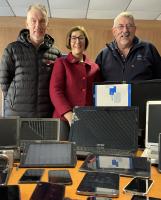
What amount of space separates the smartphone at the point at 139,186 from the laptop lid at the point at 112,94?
590mm

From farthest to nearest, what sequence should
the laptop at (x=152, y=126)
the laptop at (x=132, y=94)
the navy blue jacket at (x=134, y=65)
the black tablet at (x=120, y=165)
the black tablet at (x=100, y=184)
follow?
the navy blue jacket at (x=134, y=65) → the laptop at (x=132, y=94) → the laptop at (x=152, y=126) → the black tablet at (x=120, y=165) → the black tablet at (x=100, y=184)

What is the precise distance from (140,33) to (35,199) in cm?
514

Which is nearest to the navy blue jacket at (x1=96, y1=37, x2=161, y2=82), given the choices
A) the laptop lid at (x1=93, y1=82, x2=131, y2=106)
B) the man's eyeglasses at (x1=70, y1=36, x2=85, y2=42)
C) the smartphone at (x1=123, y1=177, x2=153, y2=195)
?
the man's eyeglasses at (x1=70, y1=36, x2=85, y2=42)

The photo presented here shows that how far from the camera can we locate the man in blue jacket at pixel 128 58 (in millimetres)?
2152

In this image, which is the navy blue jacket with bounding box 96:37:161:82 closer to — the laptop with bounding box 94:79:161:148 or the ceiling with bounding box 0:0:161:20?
the laptop with bounding box 94:79:161:148

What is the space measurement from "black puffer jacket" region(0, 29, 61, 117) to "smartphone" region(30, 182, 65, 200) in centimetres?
109

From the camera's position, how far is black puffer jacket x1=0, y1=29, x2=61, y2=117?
211 cm

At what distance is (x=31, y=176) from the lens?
4.05 ft

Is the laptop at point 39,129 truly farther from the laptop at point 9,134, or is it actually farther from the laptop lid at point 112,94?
the laptop lid at point 112,94

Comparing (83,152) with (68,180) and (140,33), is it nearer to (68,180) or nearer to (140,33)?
(68,180)

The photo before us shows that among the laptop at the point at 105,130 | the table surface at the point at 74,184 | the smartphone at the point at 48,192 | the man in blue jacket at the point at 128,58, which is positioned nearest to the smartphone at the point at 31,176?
the table surface at the point at 74,184

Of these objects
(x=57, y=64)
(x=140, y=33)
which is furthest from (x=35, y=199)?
(x=140, y=33)

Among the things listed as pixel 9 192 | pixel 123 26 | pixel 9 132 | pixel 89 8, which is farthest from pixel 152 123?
pixel 89 8

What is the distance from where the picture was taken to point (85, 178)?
47.3 inches
